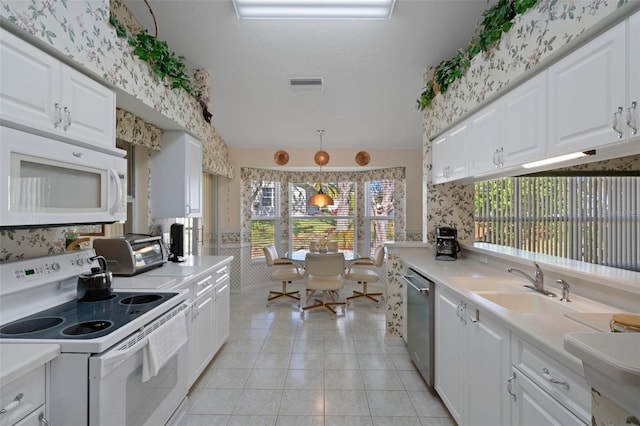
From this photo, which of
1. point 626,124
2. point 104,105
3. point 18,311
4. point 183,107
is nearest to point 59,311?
point 18,311

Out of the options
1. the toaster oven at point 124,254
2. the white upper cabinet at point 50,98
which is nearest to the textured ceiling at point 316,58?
the white upper cabinet at point 50,98

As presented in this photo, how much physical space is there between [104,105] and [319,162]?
2.92 m

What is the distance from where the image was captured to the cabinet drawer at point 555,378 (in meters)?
0.94

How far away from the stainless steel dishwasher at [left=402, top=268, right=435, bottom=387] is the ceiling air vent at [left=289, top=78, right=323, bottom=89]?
91.8 inches

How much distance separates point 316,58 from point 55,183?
255 centimetres

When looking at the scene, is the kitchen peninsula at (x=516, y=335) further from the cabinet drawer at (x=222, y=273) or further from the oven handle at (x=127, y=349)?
the cabinet drawer at (x=222, y=273)

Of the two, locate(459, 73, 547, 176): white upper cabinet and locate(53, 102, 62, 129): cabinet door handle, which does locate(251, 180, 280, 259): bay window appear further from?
locate(53, 102, 62, 129): cabinet door handle

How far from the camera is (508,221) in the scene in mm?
3285

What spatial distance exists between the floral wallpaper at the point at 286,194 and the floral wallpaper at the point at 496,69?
1987 millimetres

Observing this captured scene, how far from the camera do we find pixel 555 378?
1049 millimetres

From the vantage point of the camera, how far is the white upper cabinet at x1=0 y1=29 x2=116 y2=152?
1.23 metres

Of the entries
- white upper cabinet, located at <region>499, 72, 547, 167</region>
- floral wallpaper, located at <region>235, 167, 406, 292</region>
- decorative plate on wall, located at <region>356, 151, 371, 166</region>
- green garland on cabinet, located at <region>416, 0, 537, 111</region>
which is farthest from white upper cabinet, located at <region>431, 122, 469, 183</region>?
floral wallpaper, located at <region>235, 167, 406, 292</region>

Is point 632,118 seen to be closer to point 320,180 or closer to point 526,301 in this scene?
point 526,301

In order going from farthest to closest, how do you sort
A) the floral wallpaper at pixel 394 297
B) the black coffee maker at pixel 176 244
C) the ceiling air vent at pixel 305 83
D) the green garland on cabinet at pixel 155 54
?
the ceiling air vent at pixel 305 83 < the floral wallpaper at pixel 394 297 < the black coffee maker at pixel 176 244 < the green garland on cabinet at pixel 155 54
